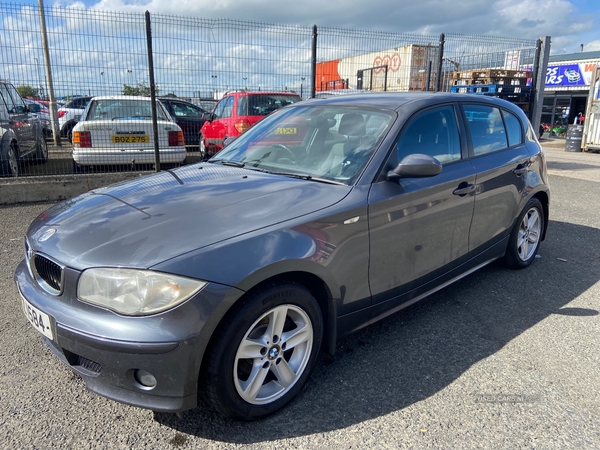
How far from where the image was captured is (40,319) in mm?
2311

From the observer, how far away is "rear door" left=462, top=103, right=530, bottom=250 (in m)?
3.74

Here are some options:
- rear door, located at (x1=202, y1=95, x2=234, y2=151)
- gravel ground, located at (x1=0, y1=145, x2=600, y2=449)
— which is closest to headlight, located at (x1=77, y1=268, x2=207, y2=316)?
gravel ground, located at (x1=0, y1=145, x2=600, y2=449)

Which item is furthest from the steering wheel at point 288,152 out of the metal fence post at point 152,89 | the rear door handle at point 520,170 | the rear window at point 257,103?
the rear window at point 257,103

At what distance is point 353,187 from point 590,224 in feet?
17.2

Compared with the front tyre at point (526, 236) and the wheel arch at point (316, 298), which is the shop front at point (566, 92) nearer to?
the front tyre at point (526, 236)

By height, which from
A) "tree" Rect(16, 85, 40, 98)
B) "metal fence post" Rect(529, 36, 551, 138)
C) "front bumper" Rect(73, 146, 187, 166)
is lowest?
"front bumper" Rect(73, 146, 187, 166)

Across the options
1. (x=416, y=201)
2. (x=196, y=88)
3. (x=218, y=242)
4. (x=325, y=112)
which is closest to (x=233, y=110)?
(x=196, y=88)

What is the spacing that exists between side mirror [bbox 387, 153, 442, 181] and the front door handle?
58 cm

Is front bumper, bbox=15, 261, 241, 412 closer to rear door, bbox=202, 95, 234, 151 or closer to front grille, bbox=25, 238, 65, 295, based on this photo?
front grille, bbox=25, 238, 65, 295

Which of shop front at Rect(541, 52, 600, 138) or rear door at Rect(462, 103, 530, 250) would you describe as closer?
rear door at Rect(462, 103, 530, 250)

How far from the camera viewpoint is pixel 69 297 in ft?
7.20

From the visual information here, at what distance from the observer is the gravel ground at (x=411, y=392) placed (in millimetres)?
2320

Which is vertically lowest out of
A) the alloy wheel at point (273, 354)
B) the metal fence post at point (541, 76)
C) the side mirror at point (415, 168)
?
the alloy wheel at point (273, 354)

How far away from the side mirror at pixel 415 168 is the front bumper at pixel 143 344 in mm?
1347
